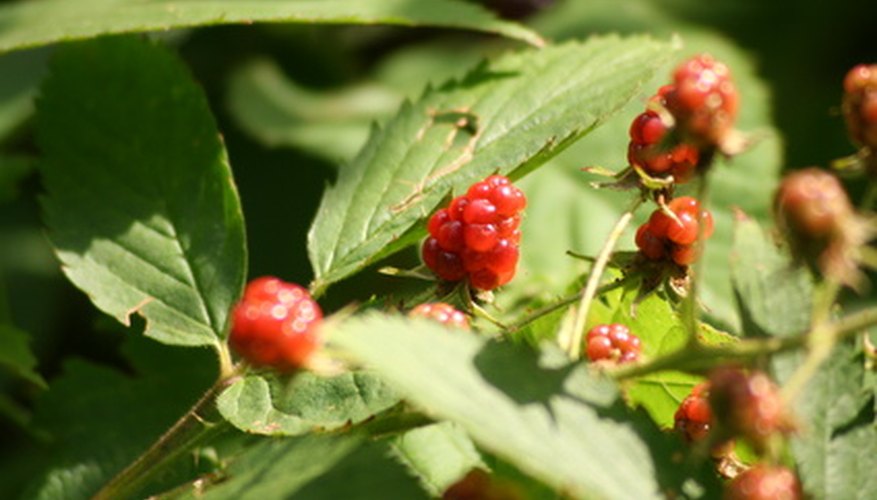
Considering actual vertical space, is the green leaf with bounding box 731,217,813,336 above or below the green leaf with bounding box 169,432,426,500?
above

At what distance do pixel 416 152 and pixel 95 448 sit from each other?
2.29ft

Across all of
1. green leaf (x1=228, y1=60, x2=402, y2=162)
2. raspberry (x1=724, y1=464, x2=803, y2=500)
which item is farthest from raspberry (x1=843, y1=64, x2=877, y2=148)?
green leaf (x1=228, y1=60, x2=402, y2=162)

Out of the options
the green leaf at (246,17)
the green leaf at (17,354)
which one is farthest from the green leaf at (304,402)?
the green leaf at (246,17)

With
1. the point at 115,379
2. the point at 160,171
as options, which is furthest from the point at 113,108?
the point at 115,379

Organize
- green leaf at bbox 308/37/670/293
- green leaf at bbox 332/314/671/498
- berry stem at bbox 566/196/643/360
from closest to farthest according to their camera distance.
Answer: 1. green leaf at bbox 332/314/671/498
2. berry stem at bbox 566/196/643/360
3. green leaf at bbox 308/37/670/293

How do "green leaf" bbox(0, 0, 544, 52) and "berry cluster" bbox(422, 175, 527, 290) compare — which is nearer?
"berry cluster" bbox(422, 175, 527, 290)

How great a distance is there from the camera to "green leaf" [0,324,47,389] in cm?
194

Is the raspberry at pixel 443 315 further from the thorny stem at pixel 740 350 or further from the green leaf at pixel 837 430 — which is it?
the green leaf at pixel 837 430

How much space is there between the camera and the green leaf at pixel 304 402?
4.63 ft

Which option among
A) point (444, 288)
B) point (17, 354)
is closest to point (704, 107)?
point (444, 288)

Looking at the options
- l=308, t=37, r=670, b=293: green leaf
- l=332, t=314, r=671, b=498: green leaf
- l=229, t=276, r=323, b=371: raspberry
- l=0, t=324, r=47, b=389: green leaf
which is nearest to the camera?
l=332, t=314, r=671, b=498: green leaf

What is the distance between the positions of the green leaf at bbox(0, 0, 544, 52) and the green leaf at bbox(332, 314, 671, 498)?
0.96 meters

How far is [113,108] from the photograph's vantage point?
1989mm

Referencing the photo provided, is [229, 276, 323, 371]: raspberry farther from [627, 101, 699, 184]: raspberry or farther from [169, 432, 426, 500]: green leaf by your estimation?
[627, 101, 699, 184]: raspberry
